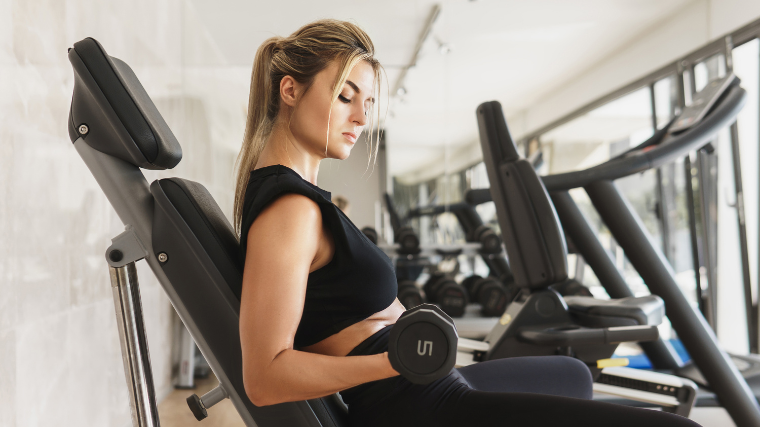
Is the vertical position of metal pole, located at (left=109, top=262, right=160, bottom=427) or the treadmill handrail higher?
the treadmill handrail

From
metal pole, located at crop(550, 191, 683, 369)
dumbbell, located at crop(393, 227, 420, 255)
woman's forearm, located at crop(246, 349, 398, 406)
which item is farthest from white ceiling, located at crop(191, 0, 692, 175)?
woman's forearm, located at crop(246, 349, 398, 406)

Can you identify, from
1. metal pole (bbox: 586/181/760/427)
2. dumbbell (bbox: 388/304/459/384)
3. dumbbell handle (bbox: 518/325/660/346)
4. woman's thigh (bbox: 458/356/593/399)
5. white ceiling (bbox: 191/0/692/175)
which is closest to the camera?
dumbbell (bbox: 388/304/459/384)

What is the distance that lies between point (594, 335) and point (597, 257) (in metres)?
0.63

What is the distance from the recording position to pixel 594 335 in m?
1.70

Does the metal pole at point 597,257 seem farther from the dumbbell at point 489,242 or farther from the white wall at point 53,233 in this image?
the white wall at point 53,233

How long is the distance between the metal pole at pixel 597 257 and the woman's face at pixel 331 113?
57.7 inches

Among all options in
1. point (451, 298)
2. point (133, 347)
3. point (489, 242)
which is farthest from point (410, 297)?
point (133, 347)

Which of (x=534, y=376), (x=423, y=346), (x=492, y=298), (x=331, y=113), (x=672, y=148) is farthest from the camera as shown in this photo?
(x=492, y=298)

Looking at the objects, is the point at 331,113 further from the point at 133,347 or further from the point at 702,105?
the point at 702,105

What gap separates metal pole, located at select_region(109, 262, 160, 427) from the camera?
792 mm

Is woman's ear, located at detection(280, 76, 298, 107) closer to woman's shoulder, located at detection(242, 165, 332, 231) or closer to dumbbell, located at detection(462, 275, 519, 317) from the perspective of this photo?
woman's shoulder, located at detection(242, 165, 332, 231)

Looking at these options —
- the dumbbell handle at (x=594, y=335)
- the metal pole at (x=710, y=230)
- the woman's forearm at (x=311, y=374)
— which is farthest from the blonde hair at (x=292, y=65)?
the metal pole at (x=710, y=230)

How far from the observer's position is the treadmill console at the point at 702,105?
204 centimetres

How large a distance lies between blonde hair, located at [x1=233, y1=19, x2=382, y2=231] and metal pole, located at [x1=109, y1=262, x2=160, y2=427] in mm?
232
